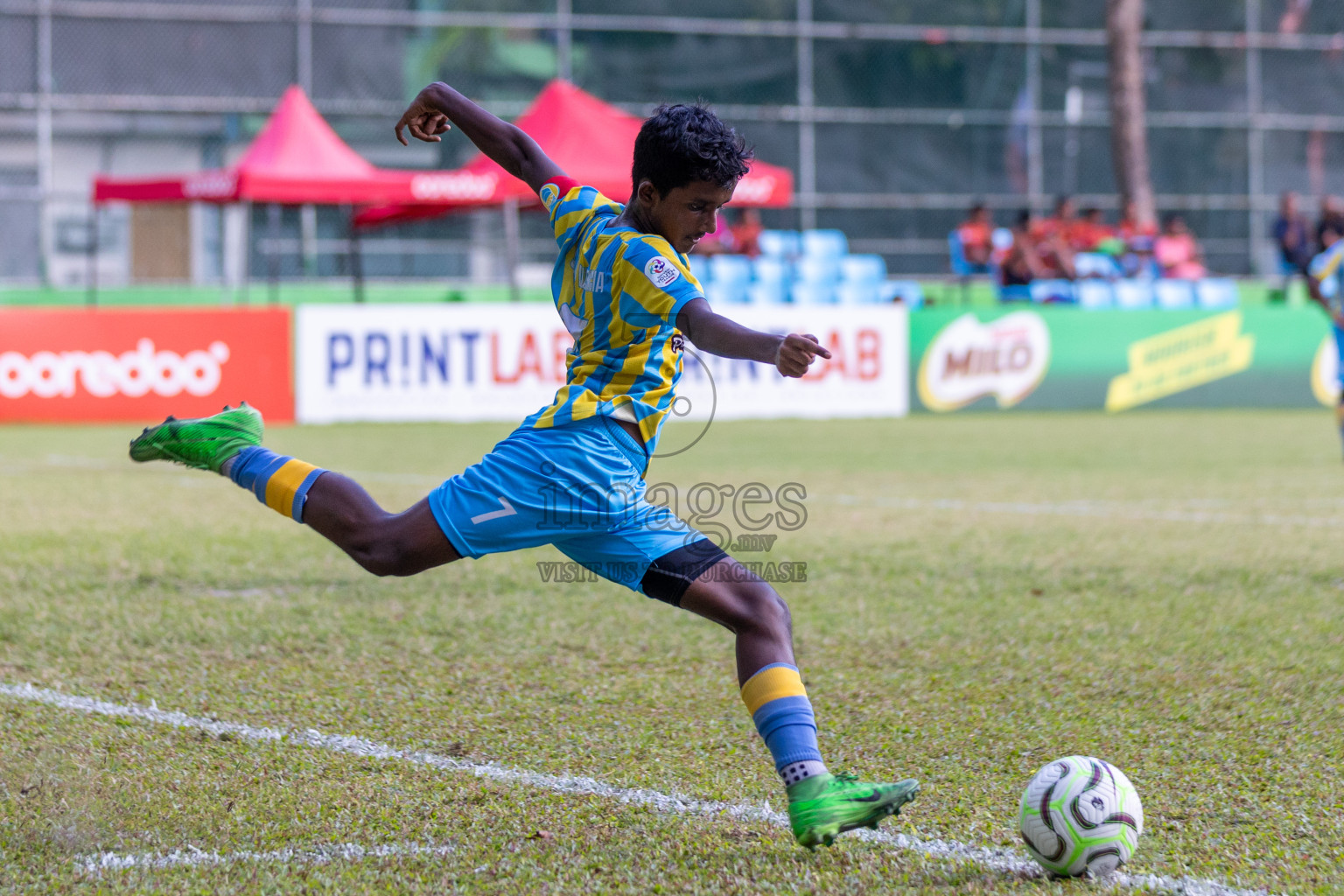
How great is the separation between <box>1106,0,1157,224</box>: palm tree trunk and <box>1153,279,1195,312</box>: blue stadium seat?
3263 mm

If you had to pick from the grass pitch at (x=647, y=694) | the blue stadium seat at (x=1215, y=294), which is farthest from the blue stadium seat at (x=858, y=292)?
the grass pitch at (x=647, y=694)

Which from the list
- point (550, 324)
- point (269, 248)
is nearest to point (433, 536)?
point (550, 324)

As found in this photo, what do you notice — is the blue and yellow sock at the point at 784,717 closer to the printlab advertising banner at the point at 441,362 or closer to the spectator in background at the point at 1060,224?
the printlab advertising banner at the point at 441,362

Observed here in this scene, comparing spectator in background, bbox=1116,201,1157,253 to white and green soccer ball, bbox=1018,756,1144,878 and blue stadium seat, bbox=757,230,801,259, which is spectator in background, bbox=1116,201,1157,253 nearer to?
blue stadium seat, bbox=757,230,801,259

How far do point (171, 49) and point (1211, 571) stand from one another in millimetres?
19232

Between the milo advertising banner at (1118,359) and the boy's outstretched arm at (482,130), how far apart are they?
13278 millimetres

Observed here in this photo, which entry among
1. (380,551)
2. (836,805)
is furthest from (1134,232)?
(836,805)

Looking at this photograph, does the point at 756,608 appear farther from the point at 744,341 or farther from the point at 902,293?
the point at 902,293

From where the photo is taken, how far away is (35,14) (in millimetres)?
21000

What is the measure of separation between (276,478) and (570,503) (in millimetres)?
807

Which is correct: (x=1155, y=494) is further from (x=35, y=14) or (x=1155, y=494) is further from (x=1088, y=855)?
(x=35, y=14)

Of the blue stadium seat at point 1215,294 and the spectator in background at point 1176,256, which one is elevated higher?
the spectator in background at point 1176,256

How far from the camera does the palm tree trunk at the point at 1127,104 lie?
23094mm

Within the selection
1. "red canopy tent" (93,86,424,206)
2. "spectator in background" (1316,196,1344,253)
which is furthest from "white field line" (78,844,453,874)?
"spectator in background" (1316,196,1344,253)
